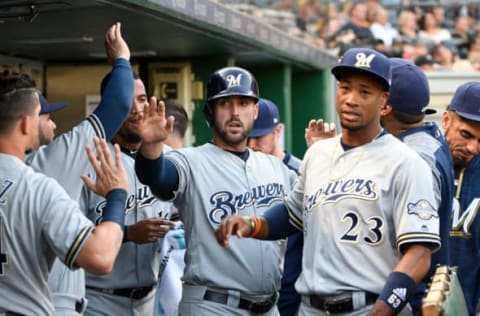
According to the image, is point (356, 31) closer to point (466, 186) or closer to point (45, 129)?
point (466, 186)

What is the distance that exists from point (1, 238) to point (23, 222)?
10 centimetres

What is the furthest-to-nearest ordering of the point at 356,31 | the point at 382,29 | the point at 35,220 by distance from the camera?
the point at 382,29 < the point at 356,31 < the point at 35,220

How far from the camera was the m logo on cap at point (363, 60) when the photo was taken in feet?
14.2

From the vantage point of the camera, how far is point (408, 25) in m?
17.5

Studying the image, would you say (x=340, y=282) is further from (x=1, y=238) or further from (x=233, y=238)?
(x=1, y=238)

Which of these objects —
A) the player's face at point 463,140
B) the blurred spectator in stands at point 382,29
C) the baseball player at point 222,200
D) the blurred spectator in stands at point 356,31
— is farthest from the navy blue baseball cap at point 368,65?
the blurred spectator in stands at point 382,29

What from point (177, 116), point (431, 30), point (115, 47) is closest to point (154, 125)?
point (115, 47)

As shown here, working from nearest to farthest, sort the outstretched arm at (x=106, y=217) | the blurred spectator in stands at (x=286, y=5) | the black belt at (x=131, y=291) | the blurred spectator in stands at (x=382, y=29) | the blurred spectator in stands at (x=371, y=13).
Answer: the outstretched arm at (x=106, y=217) → the black belt at (x=131, y=291) → the blurred spectator in stands at (x=286, y=5) → the blurred spectator in stands at (x=382, y=29) → the blurred spectator in stands at (x=371, y=13)

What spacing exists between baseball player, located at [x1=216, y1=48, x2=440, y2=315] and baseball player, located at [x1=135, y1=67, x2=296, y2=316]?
0.58m

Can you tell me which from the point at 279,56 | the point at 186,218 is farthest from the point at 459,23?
the point at 186,218

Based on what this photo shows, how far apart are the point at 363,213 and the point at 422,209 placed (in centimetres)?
23

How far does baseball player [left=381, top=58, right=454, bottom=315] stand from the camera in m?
4.62

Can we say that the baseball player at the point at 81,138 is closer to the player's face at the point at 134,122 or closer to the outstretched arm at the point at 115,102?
the outstretched arm at the point at 115,102

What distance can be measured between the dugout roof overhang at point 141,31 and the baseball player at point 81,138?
2.85 feet
